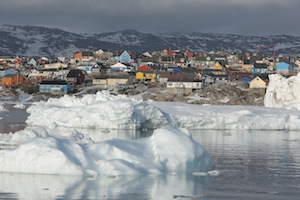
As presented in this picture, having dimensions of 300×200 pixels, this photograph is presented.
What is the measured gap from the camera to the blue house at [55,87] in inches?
2646

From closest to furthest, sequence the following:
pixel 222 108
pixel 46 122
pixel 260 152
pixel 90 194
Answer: pixel 90 194 → pixel 260 152 → pixel 46 122 → pixel 222 108

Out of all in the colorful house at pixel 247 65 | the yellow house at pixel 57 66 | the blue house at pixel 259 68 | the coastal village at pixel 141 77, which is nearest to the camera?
the coastal village at pixel 141 77

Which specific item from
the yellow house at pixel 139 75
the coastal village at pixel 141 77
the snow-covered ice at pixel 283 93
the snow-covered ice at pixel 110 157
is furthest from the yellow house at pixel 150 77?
the snow-covered ice at pixel 110 157

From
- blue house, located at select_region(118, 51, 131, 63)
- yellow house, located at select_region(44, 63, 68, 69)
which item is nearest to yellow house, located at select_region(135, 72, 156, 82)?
yellow house, located at select_region(44, 63, 68, 69)

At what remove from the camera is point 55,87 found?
67500 millimetres

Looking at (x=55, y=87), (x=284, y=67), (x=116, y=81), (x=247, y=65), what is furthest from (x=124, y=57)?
(x=55, y=87)

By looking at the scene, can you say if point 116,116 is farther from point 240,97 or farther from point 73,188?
point 240,97

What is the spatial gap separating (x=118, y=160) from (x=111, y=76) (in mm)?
57161

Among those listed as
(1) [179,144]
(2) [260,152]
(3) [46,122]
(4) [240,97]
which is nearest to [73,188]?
(1) [179,144]

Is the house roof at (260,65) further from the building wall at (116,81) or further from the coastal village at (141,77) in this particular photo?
the building wall at (116,81)

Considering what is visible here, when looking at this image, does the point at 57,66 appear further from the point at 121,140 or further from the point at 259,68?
the point at 121,140

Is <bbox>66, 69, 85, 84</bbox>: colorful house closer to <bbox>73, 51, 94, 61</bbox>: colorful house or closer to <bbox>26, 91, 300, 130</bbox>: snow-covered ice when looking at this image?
<bbox>73, 51, 94, 61</bbox>: colorful house

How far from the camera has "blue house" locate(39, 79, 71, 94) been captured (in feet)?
221

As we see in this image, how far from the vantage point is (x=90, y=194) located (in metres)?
13.2
